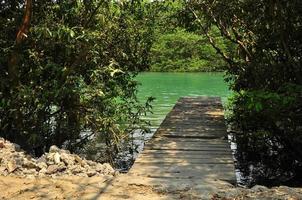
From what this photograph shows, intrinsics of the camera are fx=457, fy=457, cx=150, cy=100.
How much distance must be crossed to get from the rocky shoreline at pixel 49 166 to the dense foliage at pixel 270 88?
2.52 m

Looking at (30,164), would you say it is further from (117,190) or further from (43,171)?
(117,190)

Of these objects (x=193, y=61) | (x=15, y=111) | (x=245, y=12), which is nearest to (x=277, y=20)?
(x=245, y=12)

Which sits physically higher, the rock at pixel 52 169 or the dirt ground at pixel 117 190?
the rock at pixel 52 169

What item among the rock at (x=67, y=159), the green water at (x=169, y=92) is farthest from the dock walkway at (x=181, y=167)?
the green water at (x=169, y=92)

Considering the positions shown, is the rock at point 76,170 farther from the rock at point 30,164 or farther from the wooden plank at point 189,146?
the wooden plank at point 189,146

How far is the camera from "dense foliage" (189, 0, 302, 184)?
7.43 m

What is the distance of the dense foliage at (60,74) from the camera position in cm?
813

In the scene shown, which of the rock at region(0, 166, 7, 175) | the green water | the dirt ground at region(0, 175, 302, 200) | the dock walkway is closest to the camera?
the dirt ground at region(0, 175, 302, 200)

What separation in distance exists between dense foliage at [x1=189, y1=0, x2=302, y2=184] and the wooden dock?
884 millimetres

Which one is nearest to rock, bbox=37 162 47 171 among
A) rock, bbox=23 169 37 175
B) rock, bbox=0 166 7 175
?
rock, bbox=23 169 37 175

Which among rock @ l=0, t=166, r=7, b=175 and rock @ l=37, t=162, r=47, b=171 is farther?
rock @ l=37, t=162, r=47, b=171

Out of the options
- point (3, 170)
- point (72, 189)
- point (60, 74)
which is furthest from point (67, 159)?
point (60, 74)

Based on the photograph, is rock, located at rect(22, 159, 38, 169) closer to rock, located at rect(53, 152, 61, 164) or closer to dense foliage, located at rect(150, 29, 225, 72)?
rock, located at rect(53, 152, 61, 164)

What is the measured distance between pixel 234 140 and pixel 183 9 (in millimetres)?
4297
